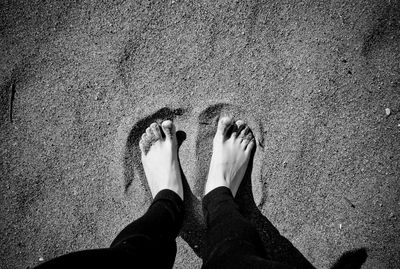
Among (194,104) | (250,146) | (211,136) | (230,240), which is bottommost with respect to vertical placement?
(230,240)

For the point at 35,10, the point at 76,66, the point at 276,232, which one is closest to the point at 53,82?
the point at 76,66

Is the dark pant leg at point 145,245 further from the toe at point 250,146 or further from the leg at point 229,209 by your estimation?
the toe at point 250,146

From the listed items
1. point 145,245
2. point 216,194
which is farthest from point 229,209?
point 145,245

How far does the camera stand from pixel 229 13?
174 centimetres

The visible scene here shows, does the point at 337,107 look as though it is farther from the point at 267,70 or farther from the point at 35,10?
the point at 35,10

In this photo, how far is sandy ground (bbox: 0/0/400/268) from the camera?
1722mm

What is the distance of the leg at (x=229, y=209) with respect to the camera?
1.18 meters

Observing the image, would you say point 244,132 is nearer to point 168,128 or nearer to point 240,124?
point 240,124

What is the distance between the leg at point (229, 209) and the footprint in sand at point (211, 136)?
0.14ft

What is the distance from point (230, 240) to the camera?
4.12ft

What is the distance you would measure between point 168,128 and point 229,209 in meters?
0.64

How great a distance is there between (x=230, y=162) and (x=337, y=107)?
768mm

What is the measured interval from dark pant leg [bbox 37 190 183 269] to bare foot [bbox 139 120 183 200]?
0.12m

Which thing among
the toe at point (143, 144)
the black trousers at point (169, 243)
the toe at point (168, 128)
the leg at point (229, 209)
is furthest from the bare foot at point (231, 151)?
the toe at point (143, 144)
